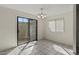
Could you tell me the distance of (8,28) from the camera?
166 inches

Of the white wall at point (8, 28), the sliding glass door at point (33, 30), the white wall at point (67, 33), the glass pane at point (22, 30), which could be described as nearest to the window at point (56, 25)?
the white wall at point (67, 33)

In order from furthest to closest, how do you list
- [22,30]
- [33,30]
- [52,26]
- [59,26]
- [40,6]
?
1. [52,26]
2. [33,30]
3. [59,26]
4. [22,30]
5. [40,6]

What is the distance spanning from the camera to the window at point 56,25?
5773 mm

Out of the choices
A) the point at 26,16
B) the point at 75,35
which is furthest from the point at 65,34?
the point at 26,16

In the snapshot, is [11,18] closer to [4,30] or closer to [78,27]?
[4,30]

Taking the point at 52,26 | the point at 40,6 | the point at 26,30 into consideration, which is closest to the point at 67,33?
the point at 52,26

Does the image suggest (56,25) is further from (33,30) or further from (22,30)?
(22,30)

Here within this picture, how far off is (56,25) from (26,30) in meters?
2.57

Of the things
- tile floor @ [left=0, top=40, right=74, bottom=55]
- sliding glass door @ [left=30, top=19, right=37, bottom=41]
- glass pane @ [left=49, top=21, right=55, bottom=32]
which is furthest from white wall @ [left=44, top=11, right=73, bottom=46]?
sliding glass door @ [left=30, top=19, right=37, bottom=41]

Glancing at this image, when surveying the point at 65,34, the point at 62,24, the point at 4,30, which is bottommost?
the point at 65,34

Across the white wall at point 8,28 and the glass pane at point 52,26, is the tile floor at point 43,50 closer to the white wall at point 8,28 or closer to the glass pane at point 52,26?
the white wall at point 8,28

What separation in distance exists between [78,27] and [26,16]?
3.69m

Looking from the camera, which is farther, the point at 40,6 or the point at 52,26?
the point at 52,26
